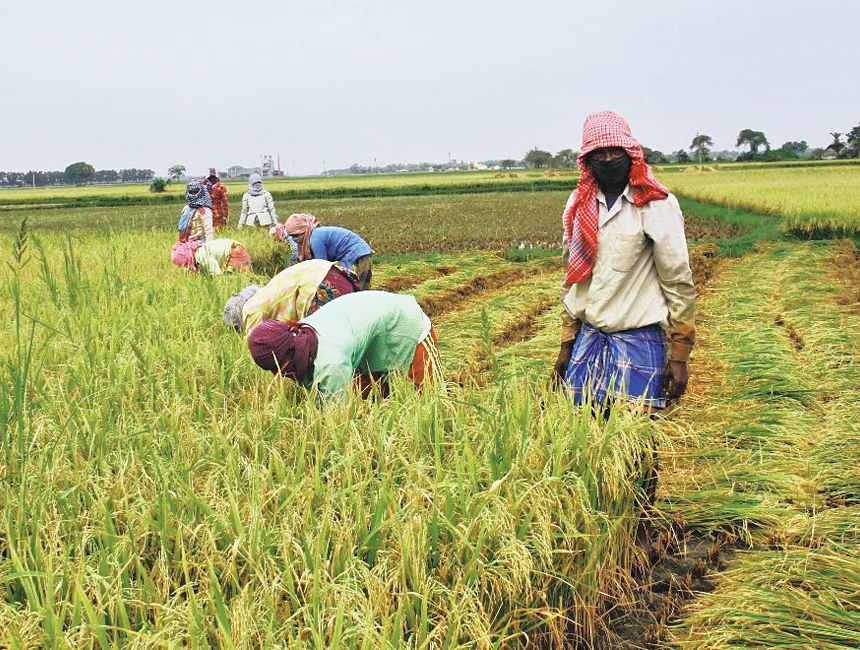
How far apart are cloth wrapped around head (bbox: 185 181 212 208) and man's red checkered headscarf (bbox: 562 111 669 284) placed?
18.8ft

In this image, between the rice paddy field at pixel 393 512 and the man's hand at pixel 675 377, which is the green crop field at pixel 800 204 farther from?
the man's hand at pixel 675 377

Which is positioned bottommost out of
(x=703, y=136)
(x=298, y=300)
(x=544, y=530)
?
(x=544, y=530)

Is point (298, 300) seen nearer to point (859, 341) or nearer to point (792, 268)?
point (859, 341)

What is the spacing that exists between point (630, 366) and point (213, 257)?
15.7ft

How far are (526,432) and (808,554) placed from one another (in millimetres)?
947

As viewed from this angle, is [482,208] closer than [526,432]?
No

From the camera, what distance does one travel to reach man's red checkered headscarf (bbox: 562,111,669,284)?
2547 mm

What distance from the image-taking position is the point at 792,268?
916 centimetres

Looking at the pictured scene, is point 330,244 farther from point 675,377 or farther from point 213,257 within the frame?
point 675,377

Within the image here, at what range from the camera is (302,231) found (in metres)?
5.42

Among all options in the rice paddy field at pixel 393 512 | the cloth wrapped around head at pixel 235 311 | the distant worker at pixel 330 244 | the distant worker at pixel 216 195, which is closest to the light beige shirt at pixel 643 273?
the rice paddy field at pixel 393 512

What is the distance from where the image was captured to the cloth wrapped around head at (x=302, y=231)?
17.7 feet

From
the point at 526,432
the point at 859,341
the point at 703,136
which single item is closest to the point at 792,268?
the point at 859,341

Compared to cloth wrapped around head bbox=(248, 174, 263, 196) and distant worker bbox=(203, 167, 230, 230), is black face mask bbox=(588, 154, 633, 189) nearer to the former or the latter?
distant worker bbox=(203, 167, 230, 230)
